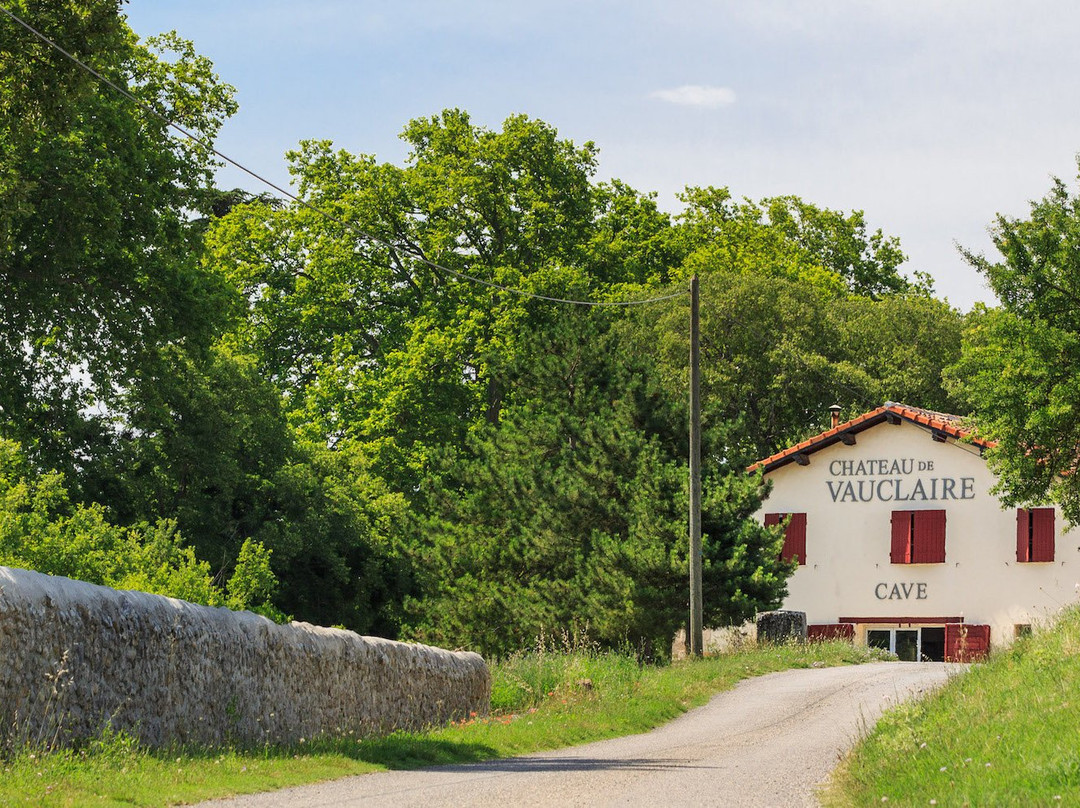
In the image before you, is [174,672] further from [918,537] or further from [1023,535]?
[1023,535]

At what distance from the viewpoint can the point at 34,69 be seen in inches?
746

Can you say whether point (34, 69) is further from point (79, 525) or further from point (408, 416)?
point (408, 416)

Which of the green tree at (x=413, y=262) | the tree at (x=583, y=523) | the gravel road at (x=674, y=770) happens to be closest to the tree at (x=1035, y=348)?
the tree at (x=583, y=523)

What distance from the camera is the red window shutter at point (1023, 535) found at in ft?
129

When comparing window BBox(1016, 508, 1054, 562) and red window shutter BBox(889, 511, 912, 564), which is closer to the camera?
window BBox(1016, 508, 1054, 562)

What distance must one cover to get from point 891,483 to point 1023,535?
3.94 m

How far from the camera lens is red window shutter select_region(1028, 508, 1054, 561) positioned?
3897cm

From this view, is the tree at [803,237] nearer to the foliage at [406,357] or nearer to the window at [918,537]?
the foliage at [406,357]

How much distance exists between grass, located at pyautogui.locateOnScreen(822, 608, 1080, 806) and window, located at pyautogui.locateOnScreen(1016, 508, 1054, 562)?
24.3 m

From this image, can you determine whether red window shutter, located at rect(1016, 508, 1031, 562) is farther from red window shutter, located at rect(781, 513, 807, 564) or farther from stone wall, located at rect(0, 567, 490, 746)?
stone wall, located at rect(0, 567, 490, 746)

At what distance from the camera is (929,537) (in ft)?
133

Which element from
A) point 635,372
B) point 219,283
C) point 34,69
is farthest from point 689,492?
point 34,69

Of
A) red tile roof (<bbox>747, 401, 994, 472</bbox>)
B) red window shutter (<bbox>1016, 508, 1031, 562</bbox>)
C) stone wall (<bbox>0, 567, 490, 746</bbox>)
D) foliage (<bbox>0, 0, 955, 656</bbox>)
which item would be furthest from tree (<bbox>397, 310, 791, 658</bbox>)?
stone wall (<bbox>0, 567, 490, 746</bbox>)

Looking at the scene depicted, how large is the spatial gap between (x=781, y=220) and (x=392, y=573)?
1100 inches
